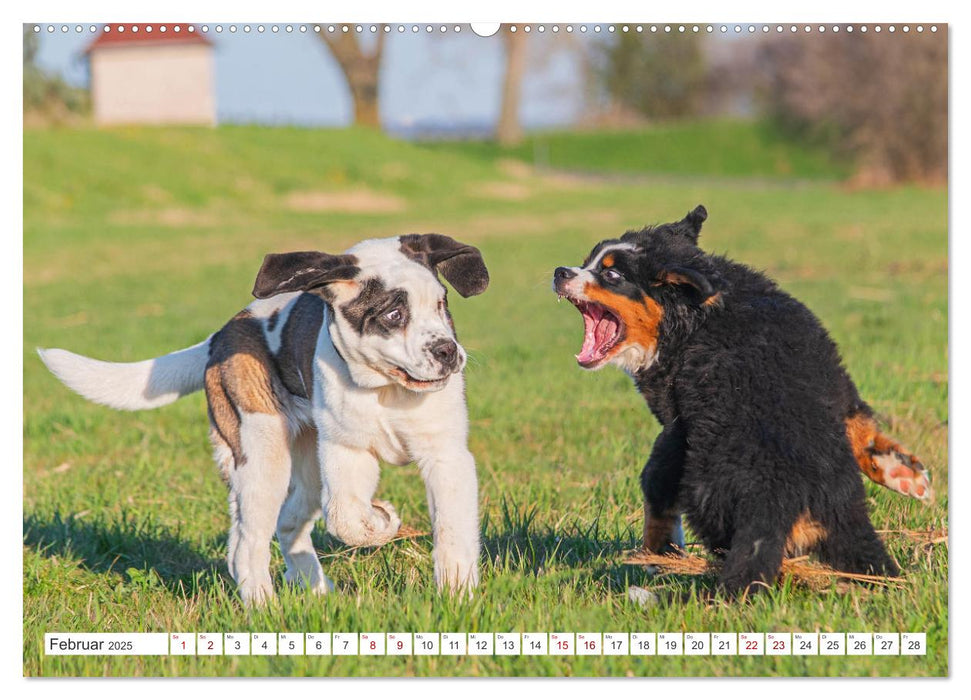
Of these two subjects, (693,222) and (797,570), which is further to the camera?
(693,222)

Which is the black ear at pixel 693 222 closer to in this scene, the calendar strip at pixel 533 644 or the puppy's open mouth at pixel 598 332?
the puppy's open mouth at pixel 598 332

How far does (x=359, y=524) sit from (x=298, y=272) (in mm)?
1009

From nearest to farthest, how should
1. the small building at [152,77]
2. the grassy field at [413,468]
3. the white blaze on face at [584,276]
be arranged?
the grassy field at [413,468] → the white blaze on face at [584,276] → the small building at [152,77]

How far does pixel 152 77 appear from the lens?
15562 millimetres

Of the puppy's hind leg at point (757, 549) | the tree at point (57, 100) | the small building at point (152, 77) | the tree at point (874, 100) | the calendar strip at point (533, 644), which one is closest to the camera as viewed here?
the calendar strip at point (533, 644)

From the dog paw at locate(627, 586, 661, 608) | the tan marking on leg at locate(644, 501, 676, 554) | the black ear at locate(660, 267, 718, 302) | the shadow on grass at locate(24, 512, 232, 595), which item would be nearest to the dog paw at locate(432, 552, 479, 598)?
the dog paw at locate(627, 586, 661, 608)

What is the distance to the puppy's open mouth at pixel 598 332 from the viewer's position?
16.2 ft

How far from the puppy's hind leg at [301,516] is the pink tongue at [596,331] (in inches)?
56.1

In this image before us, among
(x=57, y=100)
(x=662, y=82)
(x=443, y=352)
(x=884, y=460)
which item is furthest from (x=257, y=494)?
(x=662, y=82)

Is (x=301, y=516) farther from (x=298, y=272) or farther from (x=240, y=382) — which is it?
(x=298, y=272)

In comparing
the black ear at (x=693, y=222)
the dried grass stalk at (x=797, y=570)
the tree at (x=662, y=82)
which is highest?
the tree at (x=662, y=82)

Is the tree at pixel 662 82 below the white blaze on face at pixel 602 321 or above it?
above

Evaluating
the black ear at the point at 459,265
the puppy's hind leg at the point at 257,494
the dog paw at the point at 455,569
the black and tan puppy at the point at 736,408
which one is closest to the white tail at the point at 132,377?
the puppy's hind leg at the point at 257,494

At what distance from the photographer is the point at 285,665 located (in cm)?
401
